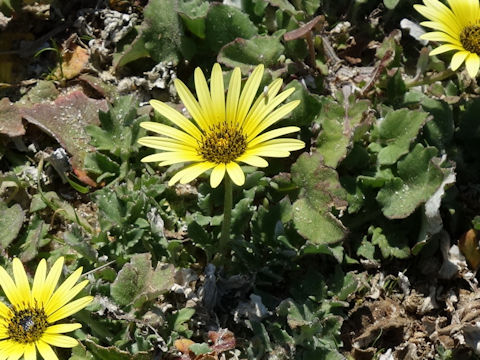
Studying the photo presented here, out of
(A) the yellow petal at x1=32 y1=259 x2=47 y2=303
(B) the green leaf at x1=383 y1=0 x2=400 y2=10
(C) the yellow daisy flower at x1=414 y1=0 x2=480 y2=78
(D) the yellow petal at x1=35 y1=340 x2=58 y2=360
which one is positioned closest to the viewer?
(D) the yellow petal at x1=35 y1=340 x2=58 y2=360

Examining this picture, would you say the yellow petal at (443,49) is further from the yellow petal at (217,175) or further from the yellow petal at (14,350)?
the yellow petal at (14,350)

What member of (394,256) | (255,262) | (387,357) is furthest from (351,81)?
(387,357)

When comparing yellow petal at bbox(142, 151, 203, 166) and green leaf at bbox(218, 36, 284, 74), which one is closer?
yellow petal at bbox(142, 151, 203, 166)

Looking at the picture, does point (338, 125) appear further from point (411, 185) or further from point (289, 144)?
point (289, 144)

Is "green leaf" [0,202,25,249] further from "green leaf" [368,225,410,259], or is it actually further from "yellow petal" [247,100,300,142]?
"green leaf" [368,225,410,259]

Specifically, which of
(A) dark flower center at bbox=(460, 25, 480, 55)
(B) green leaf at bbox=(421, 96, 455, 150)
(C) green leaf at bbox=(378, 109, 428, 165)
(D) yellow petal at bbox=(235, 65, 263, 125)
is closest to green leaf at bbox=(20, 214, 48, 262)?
(D) yellow petal at bbox=(235, 65, 263, 125)

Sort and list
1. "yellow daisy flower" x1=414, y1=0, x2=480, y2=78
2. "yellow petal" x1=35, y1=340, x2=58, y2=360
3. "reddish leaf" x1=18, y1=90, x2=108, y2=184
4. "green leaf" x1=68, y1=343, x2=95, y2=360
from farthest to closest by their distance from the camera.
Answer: "reddish leaf" x1=18, y1=90, x2=108, y2=184
"yellow daisy flower" x1=414, y1=0, x2=480, y2=78
"green leaf" x1=68, y1=343, x2=95, y2=360
"yellow petal" x1=35, y1=340, x2=58, y2=360

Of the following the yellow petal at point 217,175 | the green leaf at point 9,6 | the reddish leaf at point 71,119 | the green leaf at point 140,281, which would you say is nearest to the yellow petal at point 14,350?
the green leaf at point 140,281

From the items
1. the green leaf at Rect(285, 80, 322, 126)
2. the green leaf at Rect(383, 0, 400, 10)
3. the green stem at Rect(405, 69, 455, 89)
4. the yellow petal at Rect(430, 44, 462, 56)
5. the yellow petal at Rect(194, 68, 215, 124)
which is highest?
the green leaf at Rect(383, 0, 400, 10)

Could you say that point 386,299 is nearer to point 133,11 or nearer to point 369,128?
point 369,128
